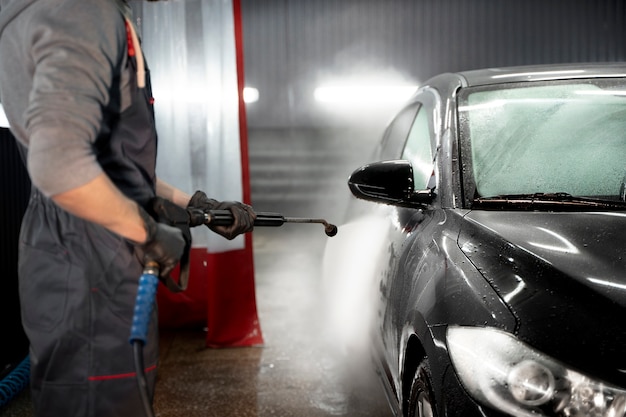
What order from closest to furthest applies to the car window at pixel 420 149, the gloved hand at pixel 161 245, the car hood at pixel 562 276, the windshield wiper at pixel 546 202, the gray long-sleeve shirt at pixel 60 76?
1. the gray long-sleeve shirt at pixel 60 76
2. the gloved hand at pixel 161 245
3. the car hood at pixel 562 276
4. the windshield wiper at pixel 546 202
5. the car window at pixel 420 149

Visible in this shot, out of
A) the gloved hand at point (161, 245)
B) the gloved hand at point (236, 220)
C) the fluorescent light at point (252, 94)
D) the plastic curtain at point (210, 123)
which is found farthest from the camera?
the fluorescent light at point (252, 94)

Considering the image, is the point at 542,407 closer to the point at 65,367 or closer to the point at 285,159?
the point at 65,367

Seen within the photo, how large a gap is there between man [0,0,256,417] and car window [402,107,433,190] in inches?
62.2

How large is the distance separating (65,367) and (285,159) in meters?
9.82

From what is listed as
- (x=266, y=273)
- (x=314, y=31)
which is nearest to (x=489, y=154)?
(x=266, y=273)

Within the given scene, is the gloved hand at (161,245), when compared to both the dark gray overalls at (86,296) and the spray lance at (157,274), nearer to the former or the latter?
the spray lance at (157,274)

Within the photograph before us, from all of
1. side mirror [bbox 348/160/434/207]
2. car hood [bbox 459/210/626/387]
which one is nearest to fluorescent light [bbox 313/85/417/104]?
side mirror [bbox 348/160/434/207]

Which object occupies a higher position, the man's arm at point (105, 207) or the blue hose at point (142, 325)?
the man's arm at point (105, 207)

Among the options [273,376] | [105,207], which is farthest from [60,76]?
[273,376]

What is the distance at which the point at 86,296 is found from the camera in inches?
65.4

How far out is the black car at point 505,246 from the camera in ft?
5.65

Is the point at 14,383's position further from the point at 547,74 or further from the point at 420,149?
the point at 547,74

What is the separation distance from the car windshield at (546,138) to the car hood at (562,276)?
320 millimetres

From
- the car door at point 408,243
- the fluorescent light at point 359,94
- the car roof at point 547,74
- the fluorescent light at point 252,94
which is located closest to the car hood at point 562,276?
the car door at point 408,243
